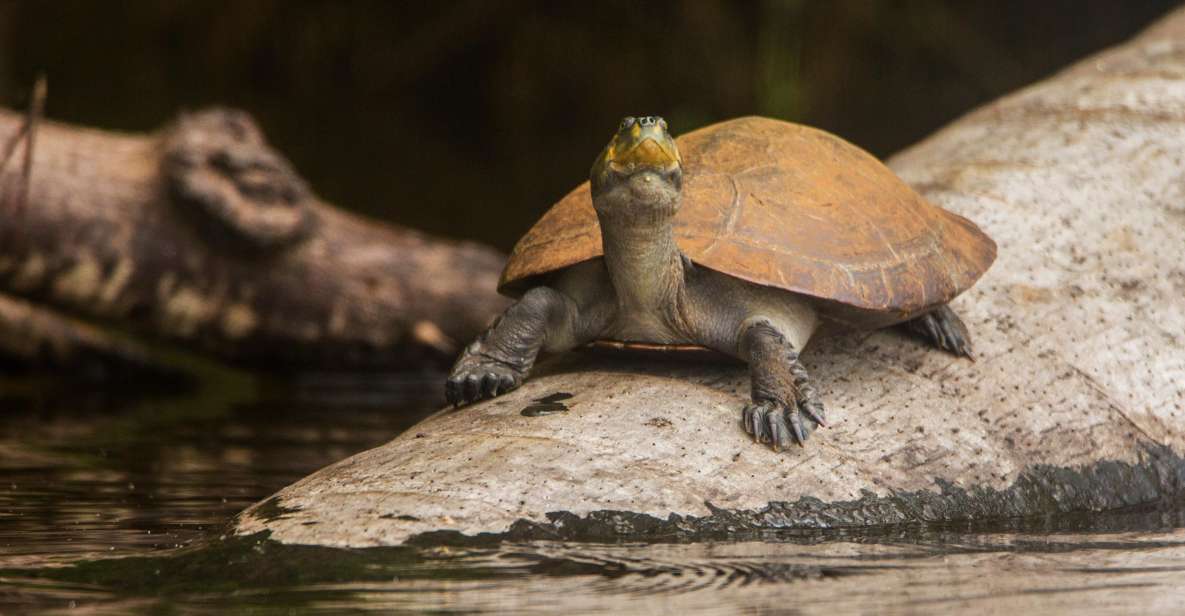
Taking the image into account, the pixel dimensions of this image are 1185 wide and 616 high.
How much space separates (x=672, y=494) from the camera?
160 inches

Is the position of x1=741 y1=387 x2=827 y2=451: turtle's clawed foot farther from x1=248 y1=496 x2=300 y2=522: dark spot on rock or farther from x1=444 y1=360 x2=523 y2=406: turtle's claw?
x1=248 y1=496 x2=300 y2=522: dark spot on rock

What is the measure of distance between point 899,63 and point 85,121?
9642 millimetres

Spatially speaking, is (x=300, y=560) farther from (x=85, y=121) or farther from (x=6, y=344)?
(x=85, y=121)

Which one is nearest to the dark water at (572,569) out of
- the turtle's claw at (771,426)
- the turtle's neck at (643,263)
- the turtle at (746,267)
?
the turtle's claw at (771,426)

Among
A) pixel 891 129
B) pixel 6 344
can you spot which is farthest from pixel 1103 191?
pixel 891 129

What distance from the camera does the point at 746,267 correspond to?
4496 mm

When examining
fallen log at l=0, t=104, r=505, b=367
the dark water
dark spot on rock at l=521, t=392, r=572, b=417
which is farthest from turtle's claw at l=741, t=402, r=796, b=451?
fallen log at l=0, t=104, r=505, b=367

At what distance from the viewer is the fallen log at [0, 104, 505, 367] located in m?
7.36

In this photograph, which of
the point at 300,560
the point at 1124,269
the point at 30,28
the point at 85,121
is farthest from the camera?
the point at 30,28

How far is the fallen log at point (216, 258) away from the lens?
7359 mm

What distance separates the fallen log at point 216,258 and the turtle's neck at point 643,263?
3.22 meters

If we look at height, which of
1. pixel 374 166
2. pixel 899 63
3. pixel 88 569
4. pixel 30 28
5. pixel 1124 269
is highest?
pixel 30 28

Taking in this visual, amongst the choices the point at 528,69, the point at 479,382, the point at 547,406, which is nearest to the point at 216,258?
the point at 479,382

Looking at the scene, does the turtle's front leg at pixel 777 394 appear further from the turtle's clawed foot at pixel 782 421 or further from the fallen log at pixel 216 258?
the fallen log at pixel 216 258
